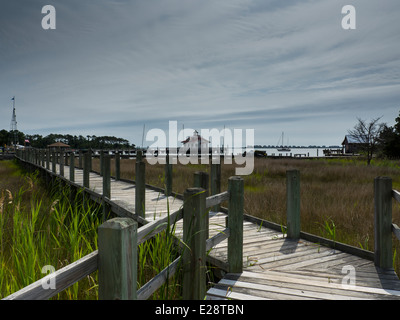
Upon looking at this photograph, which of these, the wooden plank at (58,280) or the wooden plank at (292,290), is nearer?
the wooden plank at (58,280)

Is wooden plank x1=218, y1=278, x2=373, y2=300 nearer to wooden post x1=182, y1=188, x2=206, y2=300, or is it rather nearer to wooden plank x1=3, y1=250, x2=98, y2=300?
wooden post x1=182, y1=188, x2=206, y2=300

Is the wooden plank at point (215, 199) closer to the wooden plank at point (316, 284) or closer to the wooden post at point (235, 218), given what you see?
the wooden post at point (235, 218)

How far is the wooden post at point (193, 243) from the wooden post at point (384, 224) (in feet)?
7.97

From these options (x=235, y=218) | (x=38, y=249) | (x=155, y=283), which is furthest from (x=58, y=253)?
(x=235, y=218)

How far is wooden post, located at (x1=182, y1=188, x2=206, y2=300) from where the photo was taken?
266 centimetres

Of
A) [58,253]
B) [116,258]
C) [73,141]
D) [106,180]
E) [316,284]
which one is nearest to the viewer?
[116,258]

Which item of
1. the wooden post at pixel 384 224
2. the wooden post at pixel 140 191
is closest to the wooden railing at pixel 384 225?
the wooden post at pixel 384 224

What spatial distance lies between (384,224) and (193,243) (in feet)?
8.42

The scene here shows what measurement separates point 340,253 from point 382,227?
2.47 ft

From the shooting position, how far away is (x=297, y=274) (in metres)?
3.51

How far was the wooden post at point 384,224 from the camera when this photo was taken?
3662mm

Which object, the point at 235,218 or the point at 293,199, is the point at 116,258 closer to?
the point at 235,218

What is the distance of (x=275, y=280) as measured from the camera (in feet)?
10.8
